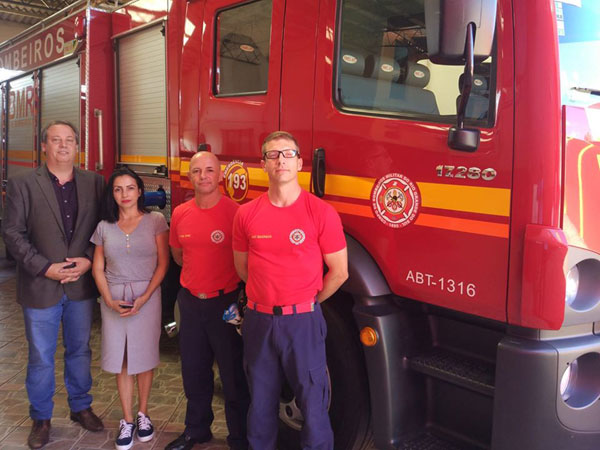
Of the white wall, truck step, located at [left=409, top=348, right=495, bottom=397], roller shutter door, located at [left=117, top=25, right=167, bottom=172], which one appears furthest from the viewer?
the white wall

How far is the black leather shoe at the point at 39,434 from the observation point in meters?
2.94

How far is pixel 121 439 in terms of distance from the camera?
2.93 m

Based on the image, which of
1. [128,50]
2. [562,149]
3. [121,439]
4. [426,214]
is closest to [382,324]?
[426,214]

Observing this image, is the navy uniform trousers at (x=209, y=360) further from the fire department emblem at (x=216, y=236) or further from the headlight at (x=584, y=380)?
the headlight at (x=584, y=380)

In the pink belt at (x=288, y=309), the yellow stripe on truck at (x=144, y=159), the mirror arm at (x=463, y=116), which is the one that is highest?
the mirror arm at (x=463, y=116)

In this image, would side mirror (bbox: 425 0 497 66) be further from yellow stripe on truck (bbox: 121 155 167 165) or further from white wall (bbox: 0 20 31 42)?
white wall (bbox: 0 20 31 42)

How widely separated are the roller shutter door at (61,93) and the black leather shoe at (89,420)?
2.24m

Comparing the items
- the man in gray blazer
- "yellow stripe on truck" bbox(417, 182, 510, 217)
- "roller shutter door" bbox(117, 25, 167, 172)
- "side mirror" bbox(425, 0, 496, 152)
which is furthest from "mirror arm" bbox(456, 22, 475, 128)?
"roller shutter door" bbox(117, 25, 167, 172)

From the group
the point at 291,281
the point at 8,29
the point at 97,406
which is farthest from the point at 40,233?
the point at 8,29

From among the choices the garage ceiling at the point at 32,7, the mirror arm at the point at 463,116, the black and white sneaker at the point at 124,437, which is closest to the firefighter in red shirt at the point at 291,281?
the mirror arm at the point at 463,116

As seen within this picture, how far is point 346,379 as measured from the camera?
7.94ft

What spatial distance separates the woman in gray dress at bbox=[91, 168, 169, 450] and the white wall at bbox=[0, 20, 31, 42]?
1510cm

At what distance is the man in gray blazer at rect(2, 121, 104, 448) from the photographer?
9.43ft

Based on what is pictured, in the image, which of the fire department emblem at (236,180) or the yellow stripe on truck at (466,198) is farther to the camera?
the fire department emblem at (236,180)
